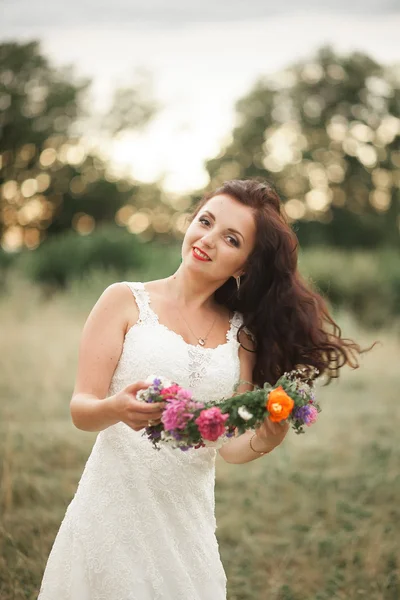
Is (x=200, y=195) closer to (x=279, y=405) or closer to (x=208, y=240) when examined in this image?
(x=208, y=240)

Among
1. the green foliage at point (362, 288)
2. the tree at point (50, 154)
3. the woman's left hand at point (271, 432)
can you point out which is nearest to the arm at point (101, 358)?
the woman's left hand at point (271, 432)

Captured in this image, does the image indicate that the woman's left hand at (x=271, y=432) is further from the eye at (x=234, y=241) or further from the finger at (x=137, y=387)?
the eye at (x=234, y=241)

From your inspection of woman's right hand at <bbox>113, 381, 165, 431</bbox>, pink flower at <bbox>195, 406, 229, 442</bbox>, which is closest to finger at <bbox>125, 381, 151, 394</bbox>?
woman's right hand at <bbox>113, 381, 165, 431</bbox>

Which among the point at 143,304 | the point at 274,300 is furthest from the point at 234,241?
the point at 143,304

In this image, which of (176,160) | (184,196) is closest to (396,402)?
(176,160)

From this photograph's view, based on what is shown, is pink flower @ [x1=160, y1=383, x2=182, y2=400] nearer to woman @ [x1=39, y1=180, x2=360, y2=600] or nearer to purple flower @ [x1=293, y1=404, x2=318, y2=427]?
woman @ [x1=39, y1=180, x2=360, y2=600]

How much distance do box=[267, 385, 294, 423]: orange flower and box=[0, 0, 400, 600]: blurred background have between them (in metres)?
1.49

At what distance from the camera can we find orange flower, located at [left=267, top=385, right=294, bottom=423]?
6.93 ft

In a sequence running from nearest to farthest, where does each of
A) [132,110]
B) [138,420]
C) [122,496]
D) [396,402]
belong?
[138,420] → [122,496] → [396,402] → [132,110]

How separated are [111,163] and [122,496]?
29305 mm

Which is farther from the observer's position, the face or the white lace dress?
the face

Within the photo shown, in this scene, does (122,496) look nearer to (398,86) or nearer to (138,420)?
(138,420)

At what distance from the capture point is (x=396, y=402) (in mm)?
8898

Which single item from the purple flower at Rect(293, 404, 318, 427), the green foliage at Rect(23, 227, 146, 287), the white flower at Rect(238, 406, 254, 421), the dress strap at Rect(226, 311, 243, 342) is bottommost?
the green foliage at Rect(23, 227, 146, 287)
